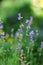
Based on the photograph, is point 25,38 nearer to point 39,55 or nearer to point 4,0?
point 39,55

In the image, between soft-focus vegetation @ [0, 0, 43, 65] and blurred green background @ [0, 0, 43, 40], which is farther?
blurred green background @ [0, 0, 43, 40]

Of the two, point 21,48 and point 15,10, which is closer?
point 21,48

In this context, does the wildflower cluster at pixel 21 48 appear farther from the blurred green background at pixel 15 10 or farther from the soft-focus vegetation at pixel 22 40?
the blurred green background at pixel 15 10

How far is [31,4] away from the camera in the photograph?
446cm

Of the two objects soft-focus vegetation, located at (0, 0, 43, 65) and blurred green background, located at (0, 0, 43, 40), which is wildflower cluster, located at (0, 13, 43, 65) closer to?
soft-focus vegetation, located at (0, 0, 43, 65)

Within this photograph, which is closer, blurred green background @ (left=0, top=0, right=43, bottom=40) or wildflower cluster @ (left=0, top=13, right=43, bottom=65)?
wildflower cluster @ (left=0, top=13, right=43, bottom=65)

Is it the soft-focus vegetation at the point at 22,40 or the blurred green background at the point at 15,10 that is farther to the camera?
the blurred green background at the point at 15,10

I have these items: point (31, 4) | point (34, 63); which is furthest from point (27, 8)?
point (34, 63)

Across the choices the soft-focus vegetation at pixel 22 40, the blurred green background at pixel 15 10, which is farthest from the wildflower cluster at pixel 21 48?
the blurred green background at pixel 15 10

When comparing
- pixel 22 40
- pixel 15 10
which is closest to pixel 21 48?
pixel 22 40

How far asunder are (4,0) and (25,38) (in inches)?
64.2

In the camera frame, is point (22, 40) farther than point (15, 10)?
No

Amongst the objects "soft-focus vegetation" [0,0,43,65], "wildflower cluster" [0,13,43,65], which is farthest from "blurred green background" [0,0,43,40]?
"wildflower cluster" [0,13,43,65]

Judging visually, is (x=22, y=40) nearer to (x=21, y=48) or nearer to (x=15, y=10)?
(x=21, y=48)
